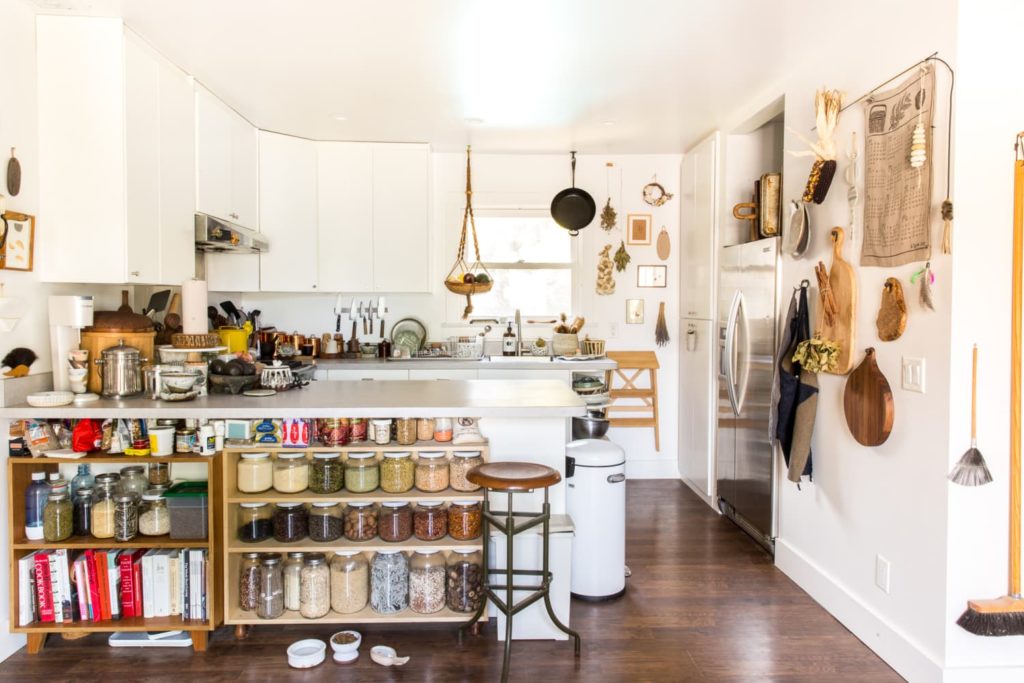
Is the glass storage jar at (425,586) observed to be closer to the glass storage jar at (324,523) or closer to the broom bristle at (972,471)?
the glass storage jar at (324,523)

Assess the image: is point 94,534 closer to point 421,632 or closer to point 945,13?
point 421,632

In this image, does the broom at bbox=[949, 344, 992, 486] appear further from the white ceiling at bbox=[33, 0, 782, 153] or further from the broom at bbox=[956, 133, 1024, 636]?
the white ceiling at bbox=[33, 0, 782, 153]

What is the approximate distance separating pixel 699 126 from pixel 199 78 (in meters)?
3.13

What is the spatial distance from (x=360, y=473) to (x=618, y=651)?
49.3 inches

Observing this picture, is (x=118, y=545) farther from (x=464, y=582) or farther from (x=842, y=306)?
(x=842, y=306)

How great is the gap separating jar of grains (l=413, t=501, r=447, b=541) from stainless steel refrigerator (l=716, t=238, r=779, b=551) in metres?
1.78

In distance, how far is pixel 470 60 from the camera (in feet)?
10.8

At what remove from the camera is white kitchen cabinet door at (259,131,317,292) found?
181 inches

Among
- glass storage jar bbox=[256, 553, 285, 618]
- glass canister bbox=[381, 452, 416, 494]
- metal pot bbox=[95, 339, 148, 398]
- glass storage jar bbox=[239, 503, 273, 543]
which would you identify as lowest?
glass storage jar bbox=[256, 553, 285, 618]

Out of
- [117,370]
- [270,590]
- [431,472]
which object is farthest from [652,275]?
[117,370]

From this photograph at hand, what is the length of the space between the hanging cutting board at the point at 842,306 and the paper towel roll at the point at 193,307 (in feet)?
9.56

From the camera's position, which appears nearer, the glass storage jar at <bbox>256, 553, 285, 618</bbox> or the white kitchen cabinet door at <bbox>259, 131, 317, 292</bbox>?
the glass storage jar at <bbox>256, 553, 285, 618</bbox>

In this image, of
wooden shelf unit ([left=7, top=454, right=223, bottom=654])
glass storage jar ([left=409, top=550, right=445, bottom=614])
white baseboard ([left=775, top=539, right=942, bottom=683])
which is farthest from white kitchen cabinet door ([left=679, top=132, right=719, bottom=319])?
wooden shelf unit ([left=7, top=454, right=223, bottom=654])

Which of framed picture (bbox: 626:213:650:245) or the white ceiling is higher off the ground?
the white ceiling
